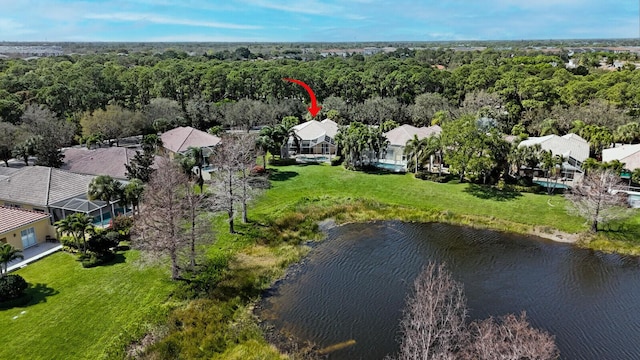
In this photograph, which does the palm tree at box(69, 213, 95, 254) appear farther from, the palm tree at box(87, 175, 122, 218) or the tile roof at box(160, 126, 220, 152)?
the tile roof at box(160, 126, 220, 152)

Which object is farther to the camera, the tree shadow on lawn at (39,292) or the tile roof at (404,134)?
the tile roof at (404,134)

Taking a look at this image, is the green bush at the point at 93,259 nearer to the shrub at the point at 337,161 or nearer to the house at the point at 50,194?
the house at the point at 50,194

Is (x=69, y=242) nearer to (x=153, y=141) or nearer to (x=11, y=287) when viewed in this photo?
(x=11, y=287)

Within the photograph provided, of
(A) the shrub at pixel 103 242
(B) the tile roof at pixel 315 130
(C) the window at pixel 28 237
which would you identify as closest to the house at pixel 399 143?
(B) the tile roof at pixel 315 130

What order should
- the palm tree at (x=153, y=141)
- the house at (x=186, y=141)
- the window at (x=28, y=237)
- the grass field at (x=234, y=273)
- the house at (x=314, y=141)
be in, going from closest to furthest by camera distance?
1. the grass field at (x=234, y=273)
2. the window at (x=28, y=237)
3. the palm tree at (x=153, y=141)
4. the house at (x=186, y=141)
5. the house at (x=314, y=141)

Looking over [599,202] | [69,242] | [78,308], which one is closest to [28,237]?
[69,242]
